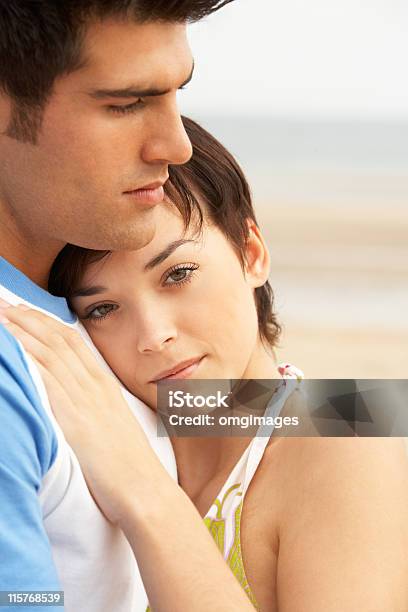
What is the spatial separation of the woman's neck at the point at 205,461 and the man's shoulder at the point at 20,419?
504mm

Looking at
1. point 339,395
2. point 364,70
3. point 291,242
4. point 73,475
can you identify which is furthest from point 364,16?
point 73,475

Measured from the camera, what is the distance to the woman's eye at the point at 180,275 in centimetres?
157

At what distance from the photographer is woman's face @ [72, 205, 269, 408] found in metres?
1.54

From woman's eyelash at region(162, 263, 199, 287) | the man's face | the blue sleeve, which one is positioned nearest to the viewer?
the blue sleeve

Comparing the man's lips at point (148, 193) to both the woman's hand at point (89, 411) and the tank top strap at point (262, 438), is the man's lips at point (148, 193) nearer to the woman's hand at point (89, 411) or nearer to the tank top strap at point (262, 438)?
the woman's hand at point (89, 411)

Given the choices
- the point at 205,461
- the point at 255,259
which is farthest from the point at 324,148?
the point at 205,461

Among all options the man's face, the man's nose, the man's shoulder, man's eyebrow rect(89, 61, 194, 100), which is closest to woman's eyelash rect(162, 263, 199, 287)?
the man's face

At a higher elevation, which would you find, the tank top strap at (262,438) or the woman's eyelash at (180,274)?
the woman's eyelash at (180,274)

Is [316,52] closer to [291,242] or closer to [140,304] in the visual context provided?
[291,242]

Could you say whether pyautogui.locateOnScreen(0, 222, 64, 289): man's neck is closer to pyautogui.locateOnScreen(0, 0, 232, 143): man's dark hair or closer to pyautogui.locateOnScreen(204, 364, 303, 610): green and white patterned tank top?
pyautogui.locateOnScreen(0, 0, 232, 143): man's dark hair

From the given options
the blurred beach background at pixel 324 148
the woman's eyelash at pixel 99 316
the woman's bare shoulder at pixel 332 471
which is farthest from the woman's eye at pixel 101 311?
the blurred beach background at pixel 324 148

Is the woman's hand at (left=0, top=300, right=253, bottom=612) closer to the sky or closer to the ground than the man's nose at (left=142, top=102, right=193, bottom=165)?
closer to the ground

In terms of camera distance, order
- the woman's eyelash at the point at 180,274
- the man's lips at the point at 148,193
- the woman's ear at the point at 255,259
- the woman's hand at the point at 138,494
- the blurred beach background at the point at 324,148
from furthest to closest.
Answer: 1. the blurred beach background at the point at 324,148
2. the woman's ear at the point at 255,259
3. the woman's eyelash at the point at 180,274
4. the man's lips at the point at 148,193
5. the woman's hand at the point at 138,494

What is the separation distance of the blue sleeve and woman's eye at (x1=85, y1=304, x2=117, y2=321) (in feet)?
1.55
